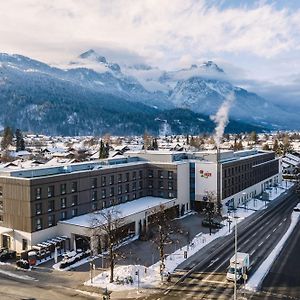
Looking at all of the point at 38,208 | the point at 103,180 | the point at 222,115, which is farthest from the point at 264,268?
the point at 222,115

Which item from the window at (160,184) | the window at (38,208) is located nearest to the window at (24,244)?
the window at (38,208)

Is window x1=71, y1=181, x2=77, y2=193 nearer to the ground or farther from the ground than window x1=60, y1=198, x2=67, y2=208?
farther from the ground

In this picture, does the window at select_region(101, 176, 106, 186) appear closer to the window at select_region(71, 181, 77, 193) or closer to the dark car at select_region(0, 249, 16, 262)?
the window at select_region(71, 181, 77, 193)

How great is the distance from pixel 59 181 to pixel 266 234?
41.1 m

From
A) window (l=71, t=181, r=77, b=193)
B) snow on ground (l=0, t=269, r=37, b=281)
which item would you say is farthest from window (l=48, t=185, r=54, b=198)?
snow on ground (l=0, t=269, r=37, b=281)

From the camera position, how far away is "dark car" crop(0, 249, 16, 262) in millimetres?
62219

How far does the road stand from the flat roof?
1702 centimetres

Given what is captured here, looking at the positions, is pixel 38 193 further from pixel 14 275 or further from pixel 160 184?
pixel 160 184

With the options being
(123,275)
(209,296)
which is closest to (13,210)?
(123,275)

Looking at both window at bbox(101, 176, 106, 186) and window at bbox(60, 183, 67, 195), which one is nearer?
window at bbox(60, 183, 67, 195)

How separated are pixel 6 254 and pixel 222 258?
35.4 m

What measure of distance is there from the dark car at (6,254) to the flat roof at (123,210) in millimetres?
9646

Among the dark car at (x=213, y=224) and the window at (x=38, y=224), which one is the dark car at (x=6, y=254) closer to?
the window at (x=38, y=224)

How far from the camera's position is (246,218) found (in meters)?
88.2
